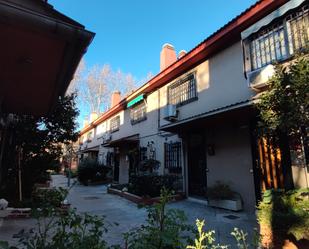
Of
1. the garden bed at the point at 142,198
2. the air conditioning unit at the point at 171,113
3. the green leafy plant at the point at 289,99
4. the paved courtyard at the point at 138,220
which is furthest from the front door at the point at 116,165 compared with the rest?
the green leafy plant at the point at 289,99

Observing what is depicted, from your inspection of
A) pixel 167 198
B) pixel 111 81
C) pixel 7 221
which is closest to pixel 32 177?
pixel 7 221

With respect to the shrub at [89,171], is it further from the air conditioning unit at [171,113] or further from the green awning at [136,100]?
the air conditioning unit at [171,113]

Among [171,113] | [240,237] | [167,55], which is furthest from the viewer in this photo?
[167,55]

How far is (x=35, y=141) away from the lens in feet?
33.1

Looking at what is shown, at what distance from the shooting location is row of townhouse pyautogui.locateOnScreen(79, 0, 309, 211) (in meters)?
7.14

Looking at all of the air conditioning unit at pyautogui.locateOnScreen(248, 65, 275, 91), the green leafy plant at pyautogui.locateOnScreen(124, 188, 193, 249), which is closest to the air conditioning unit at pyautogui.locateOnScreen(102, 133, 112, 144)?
the air conditioning unit at pyautogui.locateOnScreen(248, 65, 275, 91)

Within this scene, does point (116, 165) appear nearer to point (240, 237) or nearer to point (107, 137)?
point (107, 137)

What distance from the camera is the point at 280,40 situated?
751 cm

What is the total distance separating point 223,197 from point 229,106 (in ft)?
10.6

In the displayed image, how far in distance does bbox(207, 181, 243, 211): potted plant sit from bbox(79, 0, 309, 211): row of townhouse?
0.22 m

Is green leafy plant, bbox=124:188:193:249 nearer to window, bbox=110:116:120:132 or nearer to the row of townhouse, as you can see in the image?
the row of townhouse

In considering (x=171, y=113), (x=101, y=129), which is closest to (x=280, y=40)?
(x=171, y=113)

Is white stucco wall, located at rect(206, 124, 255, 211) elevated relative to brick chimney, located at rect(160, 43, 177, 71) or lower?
lower

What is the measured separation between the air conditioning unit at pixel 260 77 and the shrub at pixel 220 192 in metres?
3.52
